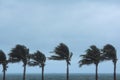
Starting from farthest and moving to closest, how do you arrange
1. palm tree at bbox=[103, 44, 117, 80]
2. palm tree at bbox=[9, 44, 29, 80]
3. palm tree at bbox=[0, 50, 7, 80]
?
palm tree at bbox=[0, 50, 7, 80], palm tree at bbox=[9, 44, 29, 80], palm tree at bbox=[103, 44, 117, 80]

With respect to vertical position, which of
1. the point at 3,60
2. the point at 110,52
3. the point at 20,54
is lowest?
the point at 3,60

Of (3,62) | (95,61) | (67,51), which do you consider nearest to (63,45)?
(67,51)

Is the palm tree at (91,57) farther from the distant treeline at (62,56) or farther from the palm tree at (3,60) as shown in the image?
the palm tree at (3,60)

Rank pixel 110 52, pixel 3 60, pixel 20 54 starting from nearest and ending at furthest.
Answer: pixel 110 52, pixel 20 54, pixel 3 60

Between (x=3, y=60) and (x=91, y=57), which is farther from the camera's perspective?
(x=3, y=60)

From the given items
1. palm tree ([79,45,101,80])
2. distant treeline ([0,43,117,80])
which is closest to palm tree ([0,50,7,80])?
distant treeline ([0,43,117,80])

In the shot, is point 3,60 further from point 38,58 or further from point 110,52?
point 110,52

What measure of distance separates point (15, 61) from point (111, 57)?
1815 cm

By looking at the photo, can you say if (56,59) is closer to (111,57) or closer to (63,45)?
(63,45)

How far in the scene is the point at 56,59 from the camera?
256 ft

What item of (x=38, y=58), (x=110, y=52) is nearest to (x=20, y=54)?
(x=38, y=58)

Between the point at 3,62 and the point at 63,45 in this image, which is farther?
the point at 3,62

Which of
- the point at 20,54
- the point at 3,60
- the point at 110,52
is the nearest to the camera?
the point at 110,52

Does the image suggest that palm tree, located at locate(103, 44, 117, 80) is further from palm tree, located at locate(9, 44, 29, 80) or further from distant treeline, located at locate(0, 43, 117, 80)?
palm tree, located at locate(9, 44, 29, 80)
